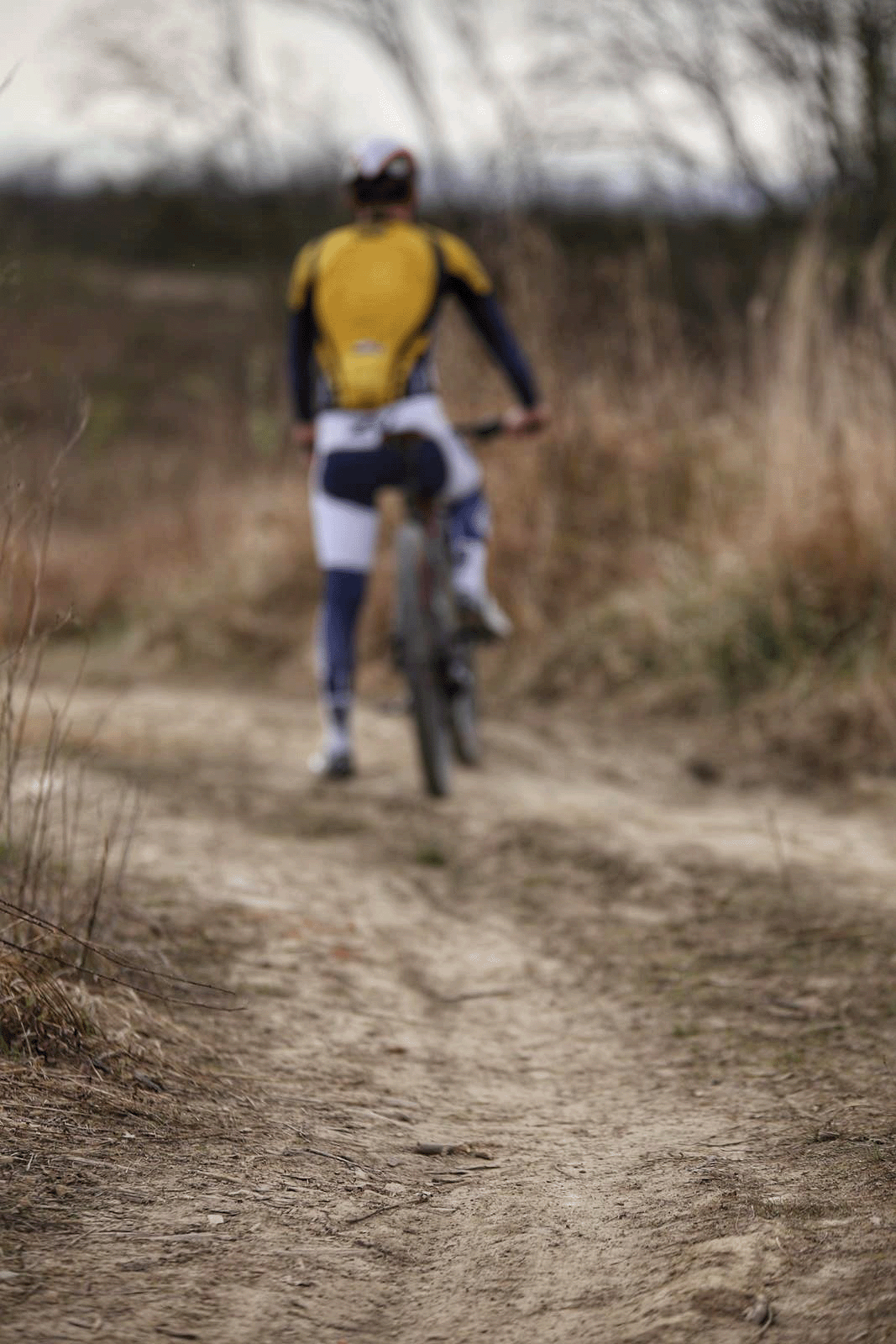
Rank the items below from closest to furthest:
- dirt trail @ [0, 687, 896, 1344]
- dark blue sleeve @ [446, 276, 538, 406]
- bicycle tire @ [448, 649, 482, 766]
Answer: dirt trail @ [0, 687, 896, 1344] → dark blue sleeve @ [446, 276, 538, 406] → bicycle tire @ [448, 649, 482, 766]

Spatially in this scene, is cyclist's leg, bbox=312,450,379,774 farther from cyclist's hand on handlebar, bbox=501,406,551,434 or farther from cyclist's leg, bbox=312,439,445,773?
cyclist's hand on handlebar, bbox=501,406,551,434

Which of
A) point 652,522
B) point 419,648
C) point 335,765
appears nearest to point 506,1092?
point 419,648

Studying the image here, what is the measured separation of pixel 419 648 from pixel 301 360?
42.3 inches

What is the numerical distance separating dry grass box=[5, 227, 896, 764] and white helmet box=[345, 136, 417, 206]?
1.14 meters

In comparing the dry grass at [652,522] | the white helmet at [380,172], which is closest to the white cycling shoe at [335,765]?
the dry grass at [652,522]

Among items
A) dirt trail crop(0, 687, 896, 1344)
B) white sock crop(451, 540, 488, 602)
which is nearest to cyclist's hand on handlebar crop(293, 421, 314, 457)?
white sock crop(451, 540, 488, 602)

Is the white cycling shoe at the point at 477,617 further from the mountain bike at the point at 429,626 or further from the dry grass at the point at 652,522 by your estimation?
the dry grass at the point at 652,522

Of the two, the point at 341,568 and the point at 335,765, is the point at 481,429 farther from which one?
the point at 335,765

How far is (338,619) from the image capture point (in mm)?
4910

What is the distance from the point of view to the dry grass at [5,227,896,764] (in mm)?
5352

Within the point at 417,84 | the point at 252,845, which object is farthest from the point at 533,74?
the point at 252,845

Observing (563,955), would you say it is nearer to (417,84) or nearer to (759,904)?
(759,904)

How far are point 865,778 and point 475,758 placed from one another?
1329mm

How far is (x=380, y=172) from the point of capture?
457 centimetres
